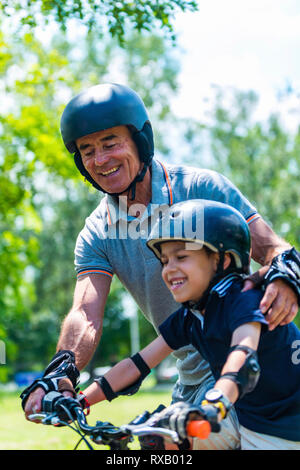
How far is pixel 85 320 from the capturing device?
3791mm

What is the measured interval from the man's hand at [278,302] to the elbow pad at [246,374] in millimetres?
250

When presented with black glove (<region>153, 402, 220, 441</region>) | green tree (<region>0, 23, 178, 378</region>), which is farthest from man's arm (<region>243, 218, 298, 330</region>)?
green tree (<region>0, 23, 178, 378</region>)

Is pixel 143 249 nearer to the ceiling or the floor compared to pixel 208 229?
nearer to the floor

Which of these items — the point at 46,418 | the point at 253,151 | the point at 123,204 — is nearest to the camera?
the point at 46,418

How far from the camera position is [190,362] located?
13.2 ft

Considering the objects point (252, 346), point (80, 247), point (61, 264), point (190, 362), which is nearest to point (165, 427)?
point (252, 346)

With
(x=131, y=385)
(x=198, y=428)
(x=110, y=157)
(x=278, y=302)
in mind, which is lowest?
(x=131, y=385)

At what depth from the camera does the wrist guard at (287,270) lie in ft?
9.36

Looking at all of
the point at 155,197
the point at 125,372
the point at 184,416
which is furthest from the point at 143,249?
the point at 184,416

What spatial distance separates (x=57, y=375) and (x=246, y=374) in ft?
3.60

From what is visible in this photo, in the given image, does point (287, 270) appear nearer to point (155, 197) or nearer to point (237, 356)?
point (237, 356)

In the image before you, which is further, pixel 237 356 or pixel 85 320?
pixel 85 320

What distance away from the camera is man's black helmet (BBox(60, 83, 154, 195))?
3.85m

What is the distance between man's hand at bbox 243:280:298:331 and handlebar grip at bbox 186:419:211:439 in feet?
2.23
